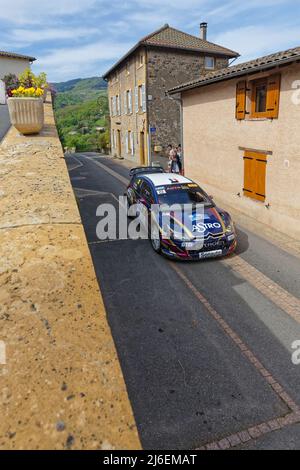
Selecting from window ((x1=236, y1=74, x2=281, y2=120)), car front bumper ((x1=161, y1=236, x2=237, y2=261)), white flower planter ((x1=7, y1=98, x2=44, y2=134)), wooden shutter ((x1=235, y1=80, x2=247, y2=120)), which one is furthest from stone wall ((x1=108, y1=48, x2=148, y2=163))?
white flower planter ((x1=7, y1=98, x2=44, y2=134))

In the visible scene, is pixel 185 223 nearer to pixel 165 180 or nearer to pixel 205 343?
pixel 165 180

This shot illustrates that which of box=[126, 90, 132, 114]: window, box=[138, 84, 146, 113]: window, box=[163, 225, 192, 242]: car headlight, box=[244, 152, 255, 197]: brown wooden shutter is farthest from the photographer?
box=[126, 90, 132, 114]: window

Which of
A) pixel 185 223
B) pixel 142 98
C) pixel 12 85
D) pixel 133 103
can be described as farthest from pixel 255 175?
pixel 133 103

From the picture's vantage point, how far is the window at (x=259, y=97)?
9.77 meters

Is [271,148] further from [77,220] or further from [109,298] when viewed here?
[77,220]

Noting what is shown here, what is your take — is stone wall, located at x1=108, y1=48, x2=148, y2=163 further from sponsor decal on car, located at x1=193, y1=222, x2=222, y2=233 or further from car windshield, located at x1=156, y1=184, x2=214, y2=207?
sponsor decal on car, located at x1=193, y1=222, x2=222, y2=233

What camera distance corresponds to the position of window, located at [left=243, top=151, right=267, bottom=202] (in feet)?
35.6

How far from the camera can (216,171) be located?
13.9 m

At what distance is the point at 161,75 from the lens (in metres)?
22.0

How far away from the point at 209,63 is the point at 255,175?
1591cm

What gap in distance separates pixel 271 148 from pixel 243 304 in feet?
19.7

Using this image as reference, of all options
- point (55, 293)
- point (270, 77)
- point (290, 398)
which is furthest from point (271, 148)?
point (55, 293)

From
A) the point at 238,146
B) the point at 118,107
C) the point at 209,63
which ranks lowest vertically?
the point at 238,146

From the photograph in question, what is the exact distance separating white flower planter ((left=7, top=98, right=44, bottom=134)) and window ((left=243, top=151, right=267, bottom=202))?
7.11m
